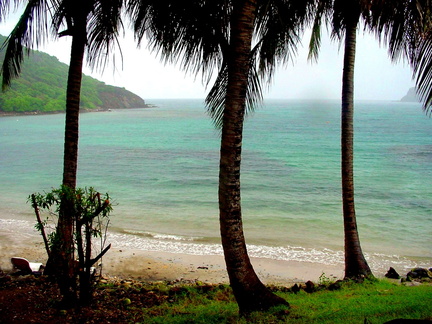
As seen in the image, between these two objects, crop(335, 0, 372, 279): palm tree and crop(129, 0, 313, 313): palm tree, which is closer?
crop(129, 0, 313, 313): palm tree

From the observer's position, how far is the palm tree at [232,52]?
192 inches

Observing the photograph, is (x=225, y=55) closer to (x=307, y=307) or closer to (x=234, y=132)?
(x=234, y=132)

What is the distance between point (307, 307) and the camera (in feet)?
18.3

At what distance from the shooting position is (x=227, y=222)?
491 centimetres

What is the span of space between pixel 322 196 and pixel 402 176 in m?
10.2

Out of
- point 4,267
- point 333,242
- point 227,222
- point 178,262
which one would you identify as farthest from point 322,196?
point 227,222

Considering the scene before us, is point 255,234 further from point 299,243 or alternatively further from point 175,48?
point 175,48

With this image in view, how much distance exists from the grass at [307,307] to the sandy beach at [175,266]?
2500mm

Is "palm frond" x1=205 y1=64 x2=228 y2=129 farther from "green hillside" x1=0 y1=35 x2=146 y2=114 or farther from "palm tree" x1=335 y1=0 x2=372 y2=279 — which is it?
"green hillside" x1=0 y1=35 x2=146 y2=114

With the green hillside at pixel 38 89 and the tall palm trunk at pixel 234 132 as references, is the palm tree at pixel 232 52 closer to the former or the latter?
the tall palm trunk at pixel 234 132

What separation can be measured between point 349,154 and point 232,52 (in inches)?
143

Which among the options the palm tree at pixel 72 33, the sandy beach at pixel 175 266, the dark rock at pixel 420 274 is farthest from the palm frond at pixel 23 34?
the dark rock at pixel 420 274

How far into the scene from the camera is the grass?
4.99 meters

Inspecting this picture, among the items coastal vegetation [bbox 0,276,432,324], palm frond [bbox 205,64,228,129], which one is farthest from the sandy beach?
palm frond [bbox 205,64,228,129]
